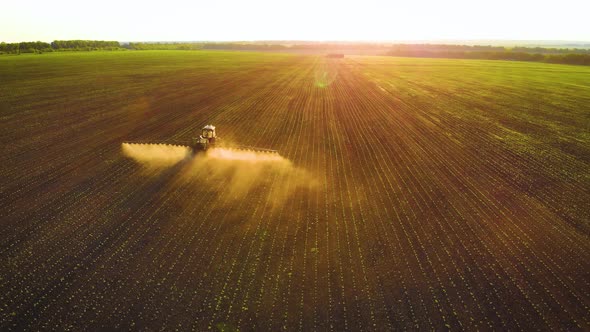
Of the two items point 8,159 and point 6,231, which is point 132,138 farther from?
point 6,231

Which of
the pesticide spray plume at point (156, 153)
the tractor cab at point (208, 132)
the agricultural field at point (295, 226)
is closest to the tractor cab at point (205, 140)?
the tractor cab at point (208, 132)

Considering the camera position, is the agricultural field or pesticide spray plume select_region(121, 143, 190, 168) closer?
the agricultural field

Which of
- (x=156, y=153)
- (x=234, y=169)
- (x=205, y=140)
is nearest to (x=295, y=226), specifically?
(x=234, y=169)

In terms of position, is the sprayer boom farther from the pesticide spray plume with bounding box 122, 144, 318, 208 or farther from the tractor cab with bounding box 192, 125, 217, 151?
the pesticide spray plume with bounding box 122, 144, 318, 208

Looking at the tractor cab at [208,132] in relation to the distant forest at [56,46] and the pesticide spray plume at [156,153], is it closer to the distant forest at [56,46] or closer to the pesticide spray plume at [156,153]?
the pesticide spray plume at [156,153]

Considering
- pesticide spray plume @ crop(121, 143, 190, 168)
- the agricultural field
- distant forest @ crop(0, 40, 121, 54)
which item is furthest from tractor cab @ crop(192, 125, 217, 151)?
distant forest @ crop(0, 40, 121, 54)
